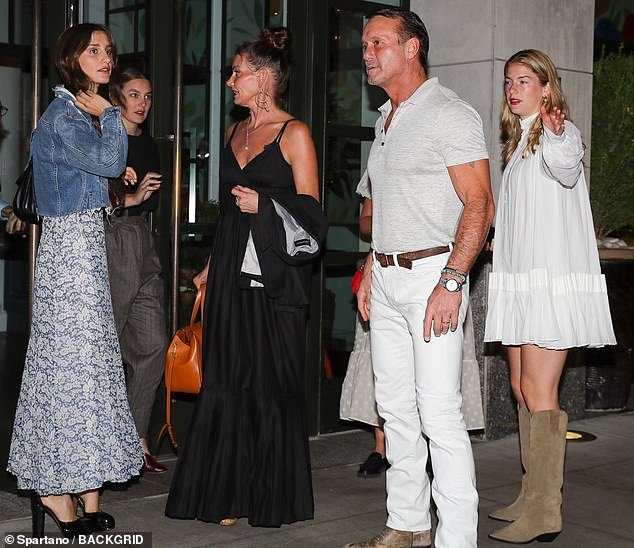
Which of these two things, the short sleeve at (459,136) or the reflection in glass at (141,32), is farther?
the reflection in glass at (141,32)

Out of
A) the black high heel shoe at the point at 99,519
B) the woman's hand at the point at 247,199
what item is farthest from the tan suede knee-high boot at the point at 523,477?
the black high heel shoe at the point at 99,519

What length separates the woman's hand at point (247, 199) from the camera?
15.8 feet

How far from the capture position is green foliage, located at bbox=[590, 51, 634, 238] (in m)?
8.00

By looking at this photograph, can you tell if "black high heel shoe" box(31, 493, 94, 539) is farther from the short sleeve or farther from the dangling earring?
the short sleeve

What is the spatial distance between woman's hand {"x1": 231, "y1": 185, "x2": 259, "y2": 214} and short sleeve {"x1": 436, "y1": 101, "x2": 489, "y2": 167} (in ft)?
3.07

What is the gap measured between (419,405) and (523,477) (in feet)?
3.55

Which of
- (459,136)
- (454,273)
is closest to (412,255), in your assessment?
(454,273)

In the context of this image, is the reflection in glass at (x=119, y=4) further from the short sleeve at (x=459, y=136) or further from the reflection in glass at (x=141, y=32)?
the short sleeve at (x=459, y=136)

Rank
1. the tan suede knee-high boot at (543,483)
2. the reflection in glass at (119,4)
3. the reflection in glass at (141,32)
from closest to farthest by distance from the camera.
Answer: the tan suede knee-high boot at (543,483) < the reflection in glass at (119,4) < the reflection in glass at (141,32)

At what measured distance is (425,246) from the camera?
4.31 meters

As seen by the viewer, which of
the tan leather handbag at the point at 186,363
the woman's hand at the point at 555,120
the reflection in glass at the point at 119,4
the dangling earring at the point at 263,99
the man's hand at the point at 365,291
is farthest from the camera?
the reflection in glass at the point at 119,4

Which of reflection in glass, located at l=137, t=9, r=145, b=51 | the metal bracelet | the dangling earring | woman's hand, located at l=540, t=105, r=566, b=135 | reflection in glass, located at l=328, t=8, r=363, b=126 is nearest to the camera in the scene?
the metal bracelet

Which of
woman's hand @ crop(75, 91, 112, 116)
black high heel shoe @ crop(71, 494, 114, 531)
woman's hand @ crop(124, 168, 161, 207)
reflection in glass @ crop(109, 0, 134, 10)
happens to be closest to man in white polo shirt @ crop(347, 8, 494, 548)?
woman's hand @ crop(75, 91, 112, 116)

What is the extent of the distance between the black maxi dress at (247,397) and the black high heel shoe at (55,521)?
1.36 feet
